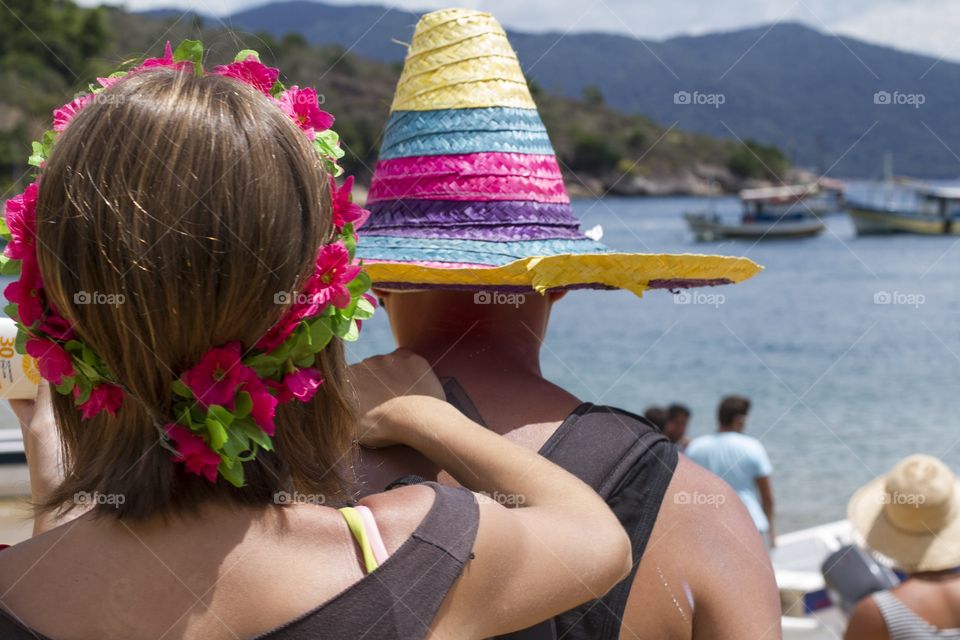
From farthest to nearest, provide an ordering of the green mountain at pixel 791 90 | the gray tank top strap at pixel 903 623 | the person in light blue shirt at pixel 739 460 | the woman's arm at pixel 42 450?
the green mountain at pixel 791 90, the person in light blue shirt at pixel 739 460, the gray tank top strap at pixel 903 623, the woman's arm at pixel 42 450

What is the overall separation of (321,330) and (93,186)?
26 centimetres

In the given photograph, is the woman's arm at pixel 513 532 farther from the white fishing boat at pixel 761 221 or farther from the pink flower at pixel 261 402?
the white fishing boat at pixel 761 221

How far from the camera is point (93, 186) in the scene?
43.5 inches

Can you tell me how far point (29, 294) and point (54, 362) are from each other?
Result: 0.08m

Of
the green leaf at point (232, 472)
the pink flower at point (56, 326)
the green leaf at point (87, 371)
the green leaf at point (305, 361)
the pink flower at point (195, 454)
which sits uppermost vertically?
the pink flower at point (56, 326)

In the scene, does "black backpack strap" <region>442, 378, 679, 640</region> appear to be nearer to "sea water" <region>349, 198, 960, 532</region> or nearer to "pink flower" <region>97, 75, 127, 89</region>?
"pink flower" <region>97, 75, 127, 89</region>

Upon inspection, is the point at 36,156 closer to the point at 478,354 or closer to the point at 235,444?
the point at 235,444

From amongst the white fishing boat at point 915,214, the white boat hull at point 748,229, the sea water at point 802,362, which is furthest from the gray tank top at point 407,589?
the white fishing boat at point 915,214

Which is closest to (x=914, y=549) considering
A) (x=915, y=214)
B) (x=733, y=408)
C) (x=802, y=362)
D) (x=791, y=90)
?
(x=733, y=408)

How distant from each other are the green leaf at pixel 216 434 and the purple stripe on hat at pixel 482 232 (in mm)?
727

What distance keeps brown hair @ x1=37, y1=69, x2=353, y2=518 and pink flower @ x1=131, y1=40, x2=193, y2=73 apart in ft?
0.20

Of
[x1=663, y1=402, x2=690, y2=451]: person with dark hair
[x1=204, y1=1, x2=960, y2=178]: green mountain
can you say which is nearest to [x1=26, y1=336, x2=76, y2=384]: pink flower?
[x1=663, y1=402, x2=690, y2=451]: person with dark hair

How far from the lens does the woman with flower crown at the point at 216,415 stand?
1.10m

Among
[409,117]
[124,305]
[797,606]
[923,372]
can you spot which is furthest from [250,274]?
[923,372]
